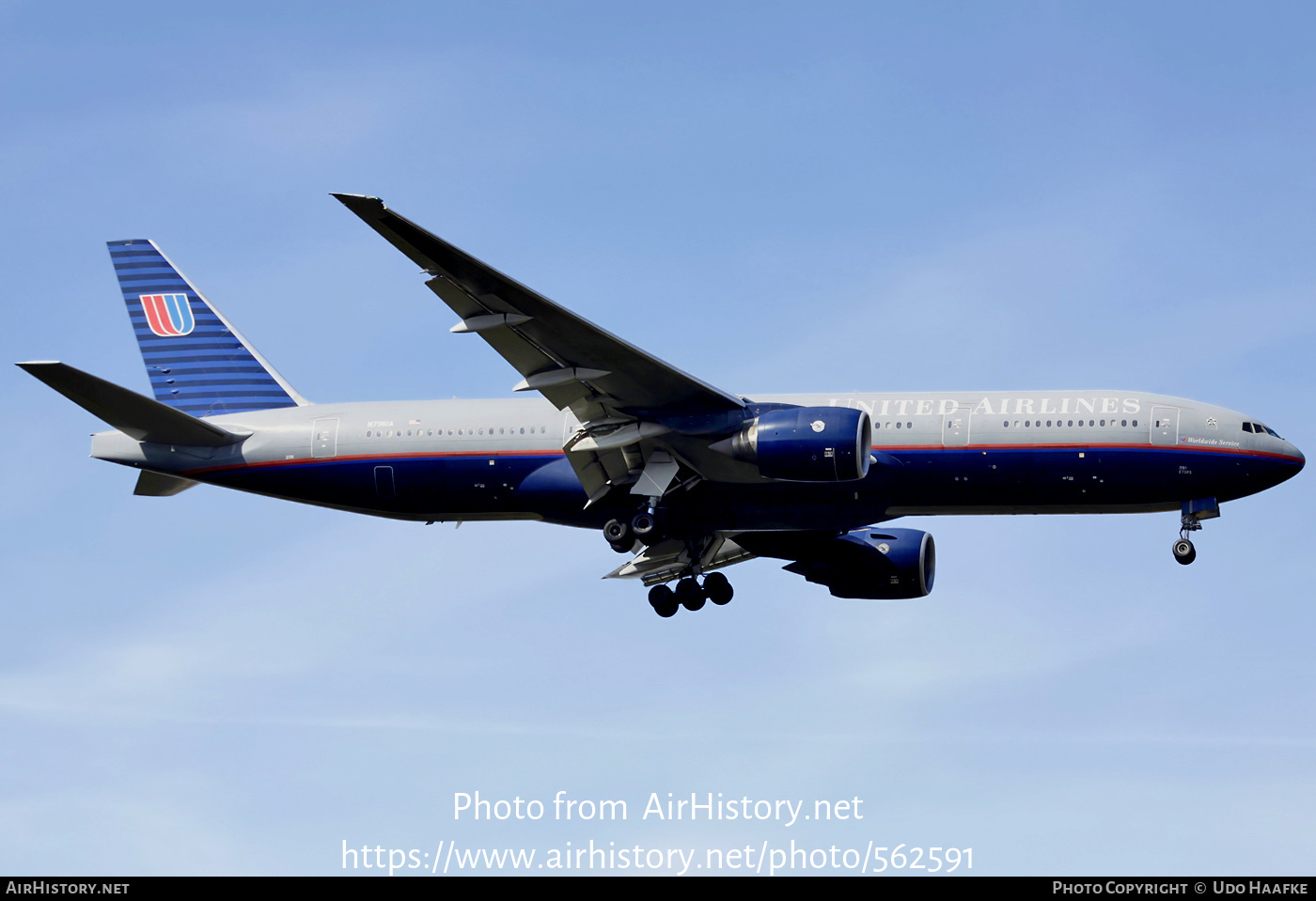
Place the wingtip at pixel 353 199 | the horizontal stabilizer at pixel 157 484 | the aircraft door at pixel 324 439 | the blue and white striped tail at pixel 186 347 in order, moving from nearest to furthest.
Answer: the wingtip at pixel 353 199, the aircraft door at pixel 324 439, the horizontal stabilizer at pixel 157 484, the blue and white striped tail at pixel 186 347

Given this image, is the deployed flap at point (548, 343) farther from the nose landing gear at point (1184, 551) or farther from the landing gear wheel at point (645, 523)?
the nose landing gear at point (1184, 551)

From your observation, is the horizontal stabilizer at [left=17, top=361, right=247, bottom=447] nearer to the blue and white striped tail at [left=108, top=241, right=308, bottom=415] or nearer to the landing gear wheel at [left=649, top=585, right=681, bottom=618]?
the blue and white striped tail at [left=108, top=241, right=308, bottom=415]

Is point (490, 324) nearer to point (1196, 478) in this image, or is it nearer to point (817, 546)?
point (817, 546)

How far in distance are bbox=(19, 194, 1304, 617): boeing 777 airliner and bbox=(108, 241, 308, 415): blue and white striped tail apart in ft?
2.42

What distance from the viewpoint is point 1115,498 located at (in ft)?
112

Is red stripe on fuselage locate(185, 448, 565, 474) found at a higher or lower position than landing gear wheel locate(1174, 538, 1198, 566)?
higher

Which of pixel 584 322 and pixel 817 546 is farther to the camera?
pixel 817 546

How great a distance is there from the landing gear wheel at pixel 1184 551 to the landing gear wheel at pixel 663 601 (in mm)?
11778

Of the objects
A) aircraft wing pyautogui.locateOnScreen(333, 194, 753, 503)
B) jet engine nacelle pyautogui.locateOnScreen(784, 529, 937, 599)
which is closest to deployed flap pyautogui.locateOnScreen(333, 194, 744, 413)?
aircraft wing pyautogui.locateOnScreen(333, 194, 753, 503)

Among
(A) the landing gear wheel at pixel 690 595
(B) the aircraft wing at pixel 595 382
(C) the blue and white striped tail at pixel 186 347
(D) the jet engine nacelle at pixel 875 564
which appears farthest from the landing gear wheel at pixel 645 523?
(C) the blue and white striped tail at pixel 186 347

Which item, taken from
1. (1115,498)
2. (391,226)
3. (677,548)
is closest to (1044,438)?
(1115,498)

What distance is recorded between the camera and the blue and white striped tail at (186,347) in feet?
136

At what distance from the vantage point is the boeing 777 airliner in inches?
1300
